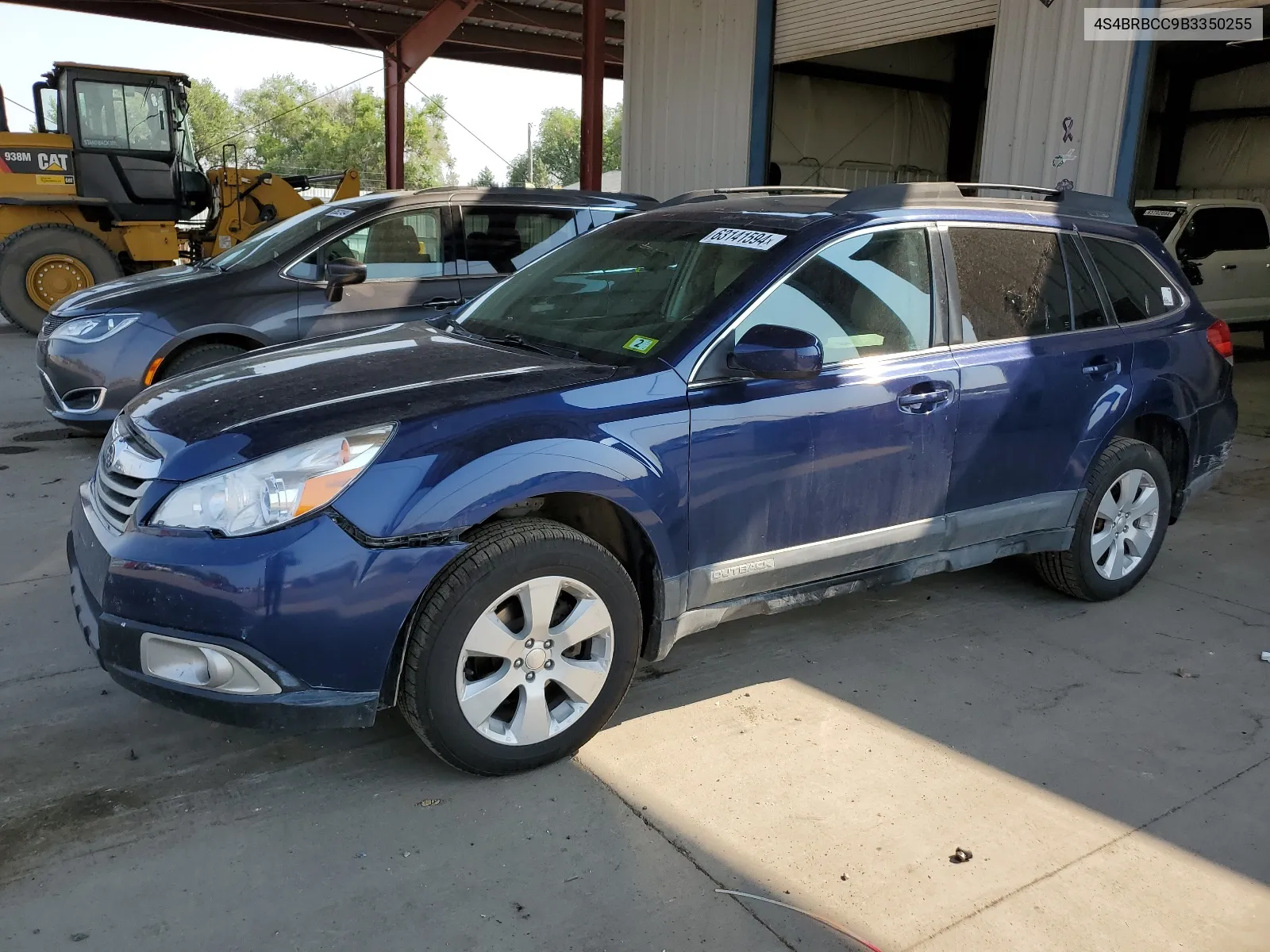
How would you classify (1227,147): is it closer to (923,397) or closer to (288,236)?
(288,236)

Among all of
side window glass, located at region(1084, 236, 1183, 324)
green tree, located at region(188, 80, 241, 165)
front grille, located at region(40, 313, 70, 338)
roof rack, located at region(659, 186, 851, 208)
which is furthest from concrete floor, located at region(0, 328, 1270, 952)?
green tree, located at region(188, 80, 241, 165)

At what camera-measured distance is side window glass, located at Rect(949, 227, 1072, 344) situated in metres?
3.89

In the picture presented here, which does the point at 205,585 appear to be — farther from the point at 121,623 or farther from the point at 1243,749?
the point at 1243,749

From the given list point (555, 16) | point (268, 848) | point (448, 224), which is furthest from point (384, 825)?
point (555, 16)

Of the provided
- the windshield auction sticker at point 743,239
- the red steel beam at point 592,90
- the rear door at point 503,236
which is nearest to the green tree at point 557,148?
the red steel beam at point 592,90

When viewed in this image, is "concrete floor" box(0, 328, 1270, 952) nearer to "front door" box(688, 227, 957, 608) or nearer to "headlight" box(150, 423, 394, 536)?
"front door" box(688, 227, 957, 608)

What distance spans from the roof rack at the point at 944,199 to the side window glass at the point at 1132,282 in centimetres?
15

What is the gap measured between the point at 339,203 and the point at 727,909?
18.7 feet

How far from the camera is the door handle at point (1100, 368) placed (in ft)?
13.8

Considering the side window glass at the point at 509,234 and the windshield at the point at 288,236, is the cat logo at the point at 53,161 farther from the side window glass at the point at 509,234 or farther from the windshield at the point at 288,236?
the side window glass at the point at 509,234

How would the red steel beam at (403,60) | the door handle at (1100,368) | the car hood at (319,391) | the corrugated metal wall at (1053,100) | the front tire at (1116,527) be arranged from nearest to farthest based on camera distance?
the car hood at (319,391) → the door handle at (1100,368) → the front tire at (1116,527) → the corrugated metal wall at (1053,100) → the red steel beam at (403,60)

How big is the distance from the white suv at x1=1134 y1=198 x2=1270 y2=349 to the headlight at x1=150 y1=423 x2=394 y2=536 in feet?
37.9

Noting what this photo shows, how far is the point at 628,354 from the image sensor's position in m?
3.29

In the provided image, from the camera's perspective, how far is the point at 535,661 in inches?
116
